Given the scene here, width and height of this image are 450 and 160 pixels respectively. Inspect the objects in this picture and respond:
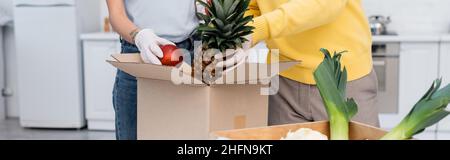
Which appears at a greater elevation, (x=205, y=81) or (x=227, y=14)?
(x=227, y=14)

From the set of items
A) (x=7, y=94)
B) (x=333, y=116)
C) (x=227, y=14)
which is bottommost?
(x=7, y=94)

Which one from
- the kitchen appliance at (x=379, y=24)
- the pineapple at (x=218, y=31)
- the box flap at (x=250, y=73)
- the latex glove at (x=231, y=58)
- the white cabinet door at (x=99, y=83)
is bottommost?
the white cabinet door at (x=99, y=83)

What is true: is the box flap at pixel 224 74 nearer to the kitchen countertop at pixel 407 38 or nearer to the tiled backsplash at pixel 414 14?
the kitchen countertop at pixel 407 38

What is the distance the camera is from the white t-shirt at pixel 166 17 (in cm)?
170

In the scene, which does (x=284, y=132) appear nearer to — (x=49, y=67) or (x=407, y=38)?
(x=407, y=38)

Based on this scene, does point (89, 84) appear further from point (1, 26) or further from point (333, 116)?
point (333, 116)

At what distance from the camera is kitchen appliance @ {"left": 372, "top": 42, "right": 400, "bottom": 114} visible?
168 inches

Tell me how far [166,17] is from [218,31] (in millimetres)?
620

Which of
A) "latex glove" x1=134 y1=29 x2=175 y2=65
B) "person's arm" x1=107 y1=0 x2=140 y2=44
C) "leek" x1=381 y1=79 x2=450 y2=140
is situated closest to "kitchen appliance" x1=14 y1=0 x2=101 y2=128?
"person's arm" x1=107 y1=0 x2=140 y2=44

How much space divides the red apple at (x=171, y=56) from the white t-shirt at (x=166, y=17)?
1.43 feet

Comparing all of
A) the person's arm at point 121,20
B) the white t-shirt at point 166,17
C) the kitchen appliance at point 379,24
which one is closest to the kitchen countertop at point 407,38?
the kitchen appliance at point 379,24

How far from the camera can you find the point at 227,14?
Result: 1113 millimetres
